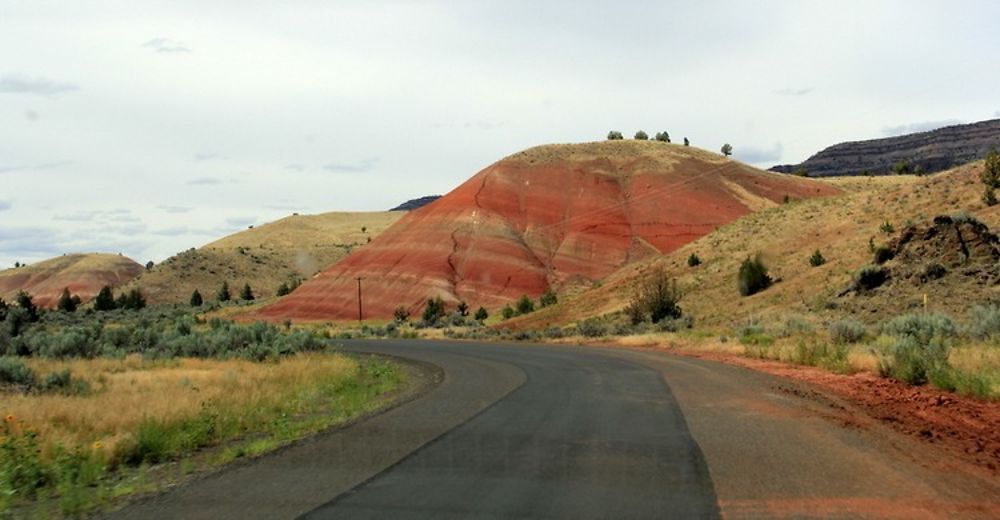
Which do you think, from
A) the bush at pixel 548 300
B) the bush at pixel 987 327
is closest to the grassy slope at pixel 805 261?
the bush at pixel 548 300

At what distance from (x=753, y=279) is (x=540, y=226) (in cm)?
4041

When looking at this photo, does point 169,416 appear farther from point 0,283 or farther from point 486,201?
point 0,283

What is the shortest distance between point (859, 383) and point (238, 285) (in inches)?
4844

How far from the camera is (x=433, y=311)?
7331 cm

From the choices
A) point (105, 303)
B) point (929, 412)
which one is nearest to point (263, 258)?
point (105, 303)

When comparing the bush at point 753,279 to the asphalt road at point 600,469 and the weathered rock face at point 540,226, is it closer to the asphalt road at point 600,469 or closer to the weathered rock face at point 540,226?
the weathered rock face at point 540,226

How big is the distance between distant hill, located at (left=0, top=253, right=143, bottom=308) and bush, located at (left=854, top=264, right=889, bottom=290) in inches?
5785

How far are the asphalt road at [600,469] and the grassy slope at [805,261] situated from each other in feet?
68.4

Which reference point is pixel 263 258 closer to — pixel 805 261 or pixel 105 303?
pixel 105 303

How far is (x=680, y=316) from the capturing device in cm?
5125

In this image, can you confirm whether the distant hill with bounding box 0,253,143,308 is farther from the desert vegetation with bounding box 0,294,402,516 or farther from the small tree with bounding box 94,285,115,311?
the desert vegetation with bounding box 0,294,402,516

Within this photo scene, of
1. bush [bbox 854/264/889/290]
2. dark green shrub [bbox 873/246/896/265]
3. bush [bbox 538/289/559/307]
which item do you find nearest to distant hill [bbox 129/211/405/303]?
bush [bbox 538/289/559/307]

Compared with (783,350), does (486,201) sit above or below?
above

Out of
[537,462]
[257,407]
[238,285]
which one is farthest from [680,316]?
[238,285]
